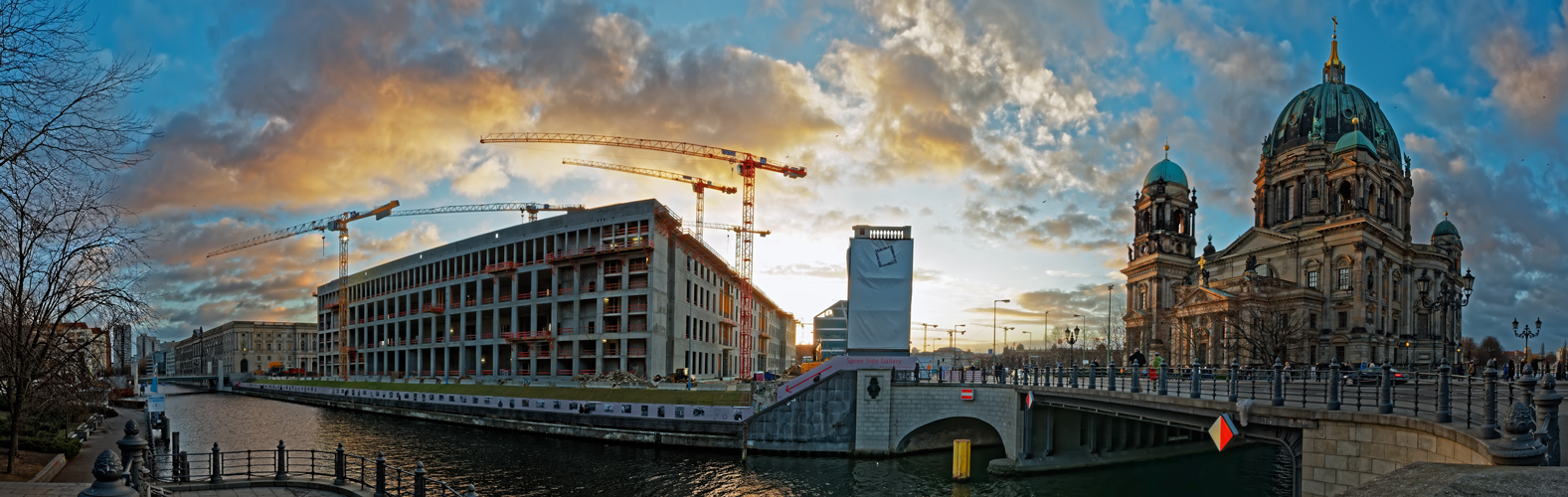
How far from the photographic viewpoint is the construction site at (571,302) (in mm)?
79062

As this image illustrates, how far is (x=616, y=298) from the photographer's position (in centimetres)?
8181

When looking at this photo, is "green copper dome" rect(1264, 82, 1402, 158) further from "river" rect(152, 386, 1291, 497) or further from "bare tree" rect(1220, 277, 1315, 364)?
"river" rect(152, 386, 1291, 497)

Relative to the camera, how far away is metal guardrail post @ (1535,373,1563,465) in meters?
12.3

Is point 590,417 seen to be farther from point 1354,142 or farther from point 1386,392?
point 1354,142

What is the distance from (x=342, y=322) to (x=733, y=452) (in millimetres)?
104119

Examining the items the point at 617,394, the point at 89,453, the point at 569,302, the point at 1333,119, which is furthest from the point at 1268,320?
the point at 89,453

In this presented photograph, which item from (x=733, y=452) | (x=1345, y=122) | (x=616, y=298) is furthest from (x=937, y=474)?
(x=1345, y=122)

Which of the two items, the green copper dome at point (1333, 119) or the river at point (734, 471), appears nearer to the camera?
the river at point (734, 471)

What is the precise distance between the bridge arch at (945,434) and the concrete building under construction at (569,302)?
34166 millimetres

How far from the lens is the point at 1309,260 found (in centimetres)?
10269

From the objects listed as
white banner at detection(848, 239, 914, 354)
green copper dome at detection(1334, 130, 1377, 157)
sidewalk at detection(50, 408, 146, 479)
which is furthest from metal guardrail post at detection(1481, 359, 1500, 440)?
green copper dome at detection(1334, 130, 1377, 157)

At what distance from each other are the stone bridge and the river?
1.28m

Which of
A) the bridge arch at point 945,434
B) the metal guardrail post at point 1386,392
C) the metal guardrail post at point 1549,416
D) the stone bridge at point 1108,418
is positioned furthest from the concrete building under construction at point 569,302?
the metal guardrail post at point 1549,416

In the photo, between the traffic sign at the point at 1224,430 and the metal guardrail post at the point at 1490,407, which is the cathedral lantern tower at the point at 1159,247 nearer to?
the traffic sign at the point at 1224,430
